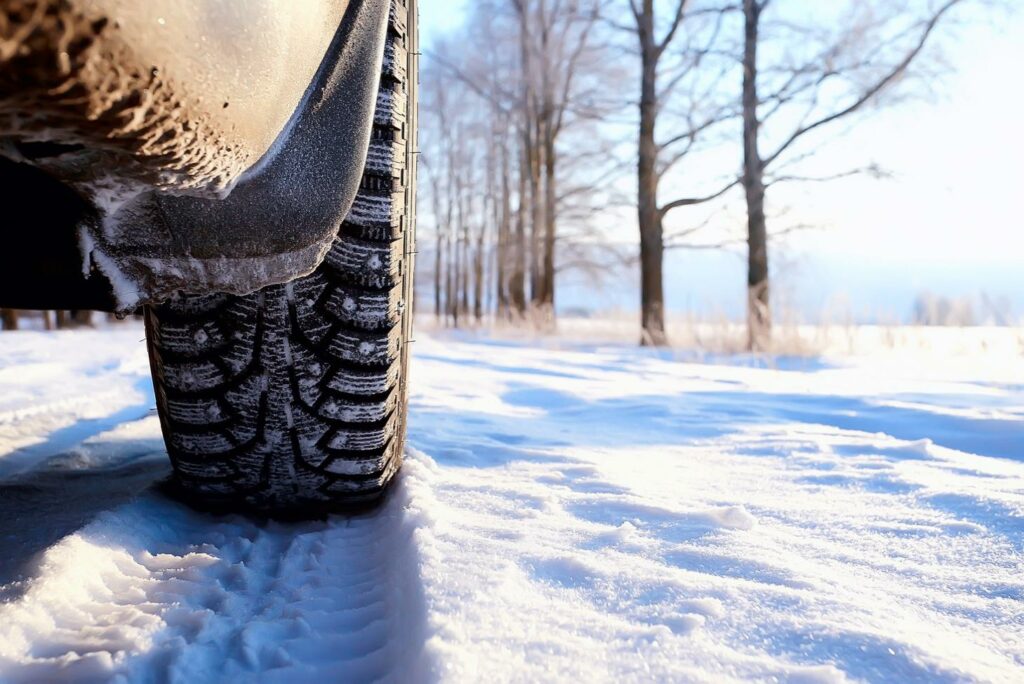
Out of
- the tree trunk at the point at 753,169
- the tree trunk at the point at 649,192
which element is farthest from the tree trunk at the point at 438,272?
the tree trunk at the point at 753,169

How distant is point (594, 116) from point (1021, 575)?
798 centimetres

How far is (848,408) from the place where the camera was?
219 cm

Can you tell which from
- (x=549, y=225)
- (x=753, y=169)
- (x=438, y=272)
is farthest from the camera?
(x=438, y=272)

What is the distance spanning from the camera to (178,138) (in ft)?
1.39

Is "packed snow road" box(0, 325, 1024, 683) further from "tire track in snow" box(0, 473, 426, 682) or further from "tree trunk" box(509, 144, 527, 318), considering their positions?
"tree trunk" box(509, 144, 527, 318)

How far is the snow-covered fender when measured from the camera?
337 millimetres

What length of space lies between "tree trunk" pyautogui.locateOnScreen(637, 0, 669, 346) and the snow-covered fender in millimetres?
7326

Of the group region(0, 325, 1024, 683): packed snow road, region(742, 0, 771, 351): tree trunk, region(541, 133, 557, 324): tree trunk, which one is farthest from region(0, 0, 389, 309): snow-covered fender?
region(541, 133, 557, 324): tree trunk

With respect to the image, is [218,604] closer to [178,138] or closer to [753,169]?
[178,138]

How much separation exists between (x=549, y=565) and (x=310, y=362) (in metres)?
0.52

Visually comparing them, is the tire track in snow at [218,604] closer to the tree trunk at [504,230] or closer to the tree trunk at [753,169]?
the tree trunk at [753,169]

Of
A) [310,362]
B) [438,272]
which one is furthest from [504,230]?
[310,362]

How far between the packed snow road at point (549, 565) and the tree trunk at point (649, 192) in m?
6.41

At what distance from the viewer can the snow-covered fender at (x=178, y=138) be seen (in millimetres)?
337
